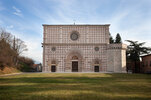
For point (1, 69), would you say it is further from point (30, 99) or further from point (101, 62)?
point (30, 99)

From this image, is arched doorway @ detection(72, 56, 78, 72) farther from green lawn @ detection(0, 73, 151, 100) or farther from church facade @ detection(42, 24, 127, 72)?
green lawn @ detection(0, 73, 151, 100)

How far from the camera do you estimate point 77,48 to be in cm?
3088

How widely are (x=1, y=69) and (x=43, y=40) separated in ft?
34.8

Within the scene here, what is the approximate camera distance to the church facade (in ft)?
99.4

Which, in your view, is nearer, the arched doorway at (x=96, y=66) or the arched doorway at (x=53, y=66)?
the arched doorway at (x=96, y=66)

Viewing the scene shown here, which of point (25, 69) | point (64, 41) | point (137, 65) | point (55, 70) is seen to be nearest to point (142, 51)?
point (137, 65)

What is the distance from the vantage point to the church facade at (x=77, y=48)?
30.3 meters

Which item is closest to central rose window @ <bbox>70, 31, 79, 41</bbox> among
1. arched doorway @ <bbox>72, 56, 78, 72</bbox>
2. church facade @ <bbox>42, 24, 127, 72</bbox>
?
church facade @ <bbox>42, 24, 127, 72</bbox>

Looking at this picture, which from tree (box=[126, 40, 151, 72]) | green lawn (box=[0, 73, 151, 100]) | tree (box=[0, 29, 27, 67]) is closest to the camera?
green lawn (box=[0, 73, 151, 100])

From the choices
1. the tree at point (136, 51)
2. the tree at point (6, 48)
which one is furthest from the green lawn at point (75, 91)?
the tree at point (136, 51)

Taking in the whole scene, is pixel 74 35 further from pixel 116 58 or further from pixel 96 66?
pixel 116 58

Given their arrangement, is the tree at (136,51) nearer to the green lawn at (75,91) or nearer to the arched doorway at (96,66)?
the arched doorway at (96,66)

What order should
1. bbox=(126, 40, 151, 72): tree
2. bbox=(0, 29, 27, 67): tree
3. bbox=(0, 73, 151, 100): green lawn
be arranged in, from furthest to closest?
bbox=(126, 40, 151, 72): tree
bbox=(0, 29, 27, 67): tree
bbox=(0, 73, 151, 100): green lawn

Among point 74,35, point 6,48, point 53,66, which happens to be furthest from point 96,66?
point 6,48
